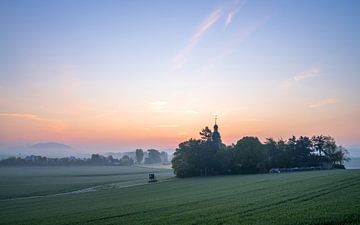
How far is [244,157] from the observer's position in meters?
111

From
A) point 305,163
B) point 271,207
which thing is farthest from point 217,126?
point 271,207

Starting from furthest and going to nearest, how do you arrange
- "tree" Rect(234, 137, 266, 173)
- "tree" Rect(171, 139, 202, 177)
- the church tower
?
the church tower, "tree" Rect(171, 139, 202, 177), "tree" Rect(234, 137, 266, 173)

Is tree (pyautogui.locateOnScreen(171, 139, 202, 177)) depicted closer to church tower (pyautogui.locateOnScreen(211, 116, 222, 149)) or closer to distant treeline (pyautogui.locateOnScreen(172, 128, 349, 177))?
distant treeline (pyautogui.locateOnScreen(172, 128, 349, 177))

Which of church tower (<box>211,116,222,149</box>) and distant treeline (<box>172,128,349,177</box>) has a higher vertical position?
church tower (<box>211,116,222,149</box>)

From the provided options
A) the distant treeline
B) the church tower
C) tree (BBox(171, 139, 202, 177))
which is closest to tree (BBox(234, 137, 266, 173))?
the distant treeline

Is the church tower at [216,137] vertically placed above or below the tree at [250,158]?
above

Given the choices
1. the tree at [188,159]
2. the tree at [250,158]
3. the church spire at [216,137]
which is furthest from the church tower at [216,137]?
the tree at [250,158]

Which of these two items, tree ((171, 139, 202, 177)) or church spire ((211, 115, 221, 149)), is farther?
church spire ((211, 115, 221, 149))

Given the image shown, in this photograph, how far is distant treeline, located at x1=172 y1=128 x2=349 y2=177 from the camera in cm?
11106

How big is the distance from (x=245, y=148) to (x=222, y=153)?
7525 millimetres

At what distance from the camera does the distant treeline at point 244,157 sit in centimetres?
11106

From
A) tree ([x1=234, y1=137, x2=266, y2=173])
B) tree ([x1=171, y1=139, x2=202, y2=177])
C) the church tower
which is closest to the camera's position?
tree ([x1=234, y1=137, x2=266, y2=173])

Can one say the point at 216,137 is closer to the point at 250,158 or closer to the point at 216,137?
the point at 216,137

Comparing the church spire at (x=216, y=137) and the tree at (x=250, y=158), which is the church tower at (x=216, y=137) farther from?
the tree at (x=250, y=158)
